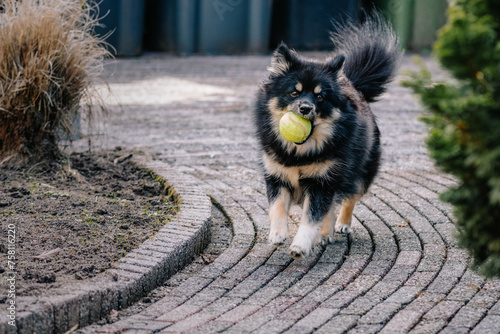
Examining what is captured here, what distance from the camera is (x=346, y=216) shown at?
4.45 meters

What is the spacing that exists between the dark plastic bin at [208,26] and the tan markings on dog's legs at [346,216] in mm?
8589

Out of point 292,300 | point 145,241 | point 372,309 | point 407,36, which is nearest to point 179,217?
point 145,241

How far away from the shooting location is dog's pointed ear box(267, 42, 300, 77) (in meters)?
4.05

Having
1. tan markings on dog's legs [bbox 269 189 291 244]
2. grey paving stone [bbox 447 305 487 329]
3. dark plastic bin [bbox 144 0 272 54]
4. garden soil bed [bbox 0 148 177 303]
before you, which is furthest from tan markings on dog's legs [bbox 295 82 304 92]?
dark plastic bin [bbox 144 0 272 54]

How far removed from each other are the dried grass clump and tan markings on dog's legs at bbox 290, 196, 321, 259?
2.22 meters

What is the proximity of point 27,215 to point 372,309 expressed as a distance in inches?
86.1

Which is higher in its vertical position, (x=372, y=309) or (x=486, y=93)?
(x=486, y=93)

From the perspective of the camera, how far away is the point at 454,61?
7.09 ft

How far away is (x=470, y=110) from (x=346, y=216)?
2.39m

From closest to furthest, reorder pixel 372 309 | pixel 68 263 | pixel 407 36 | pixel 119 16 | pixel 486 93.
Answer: pixel 486 93
pixel 372 309
pixel 68 263
pixel 119 16
pixel 407 36

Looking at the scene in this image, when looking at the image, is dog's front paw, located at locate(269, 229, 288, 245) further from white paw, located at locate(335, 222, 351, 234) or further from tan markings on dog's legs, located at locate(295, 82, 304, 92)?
tan markings on dog's legs, located at locate(295, 82, 304, 92)

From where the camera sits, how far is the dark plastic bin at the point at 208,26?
12.3m

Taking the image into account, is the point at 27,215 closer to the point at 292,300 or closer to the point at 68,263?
the point at 68,263

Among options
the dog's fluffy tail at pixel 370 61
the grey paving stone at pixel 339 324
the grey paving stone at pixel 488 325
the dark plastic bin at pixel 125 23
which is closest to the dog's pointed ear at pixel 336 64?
the dog's fluffy tail at pixel 370 61
